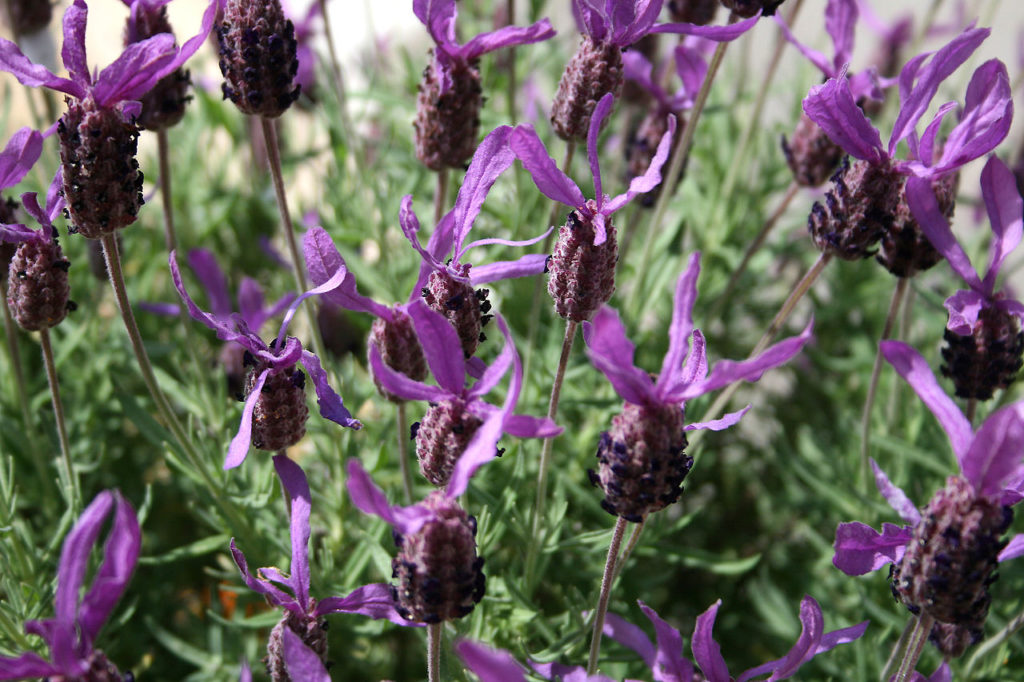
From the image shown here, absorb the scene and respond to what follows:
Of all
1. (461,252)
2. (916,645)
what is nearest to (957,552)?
(916,645)

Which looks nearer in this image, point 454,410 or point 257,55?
point 454,410

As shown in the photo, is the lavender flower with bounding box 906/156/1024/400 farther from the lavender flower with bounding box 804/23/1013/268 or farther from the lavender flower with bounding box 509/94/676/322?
the lavender flower with bounding box 509/94/676/322

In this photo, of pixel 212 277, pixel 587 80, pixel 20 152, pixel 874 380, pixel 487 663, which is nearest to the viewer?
pixel 487 663

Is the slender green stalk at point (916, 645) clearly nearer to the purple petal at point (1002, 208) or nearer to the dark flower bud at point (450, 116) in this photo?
the purple petal at point (1002, 208)

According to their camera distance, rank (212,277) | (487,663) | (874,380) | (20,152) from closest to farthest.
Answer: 1. (487,663)
2. (20,152)
3. (874,380)
4. (212,277)

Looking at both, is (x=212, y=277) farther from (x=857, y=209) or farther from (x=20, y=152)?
(x=857, y=209)

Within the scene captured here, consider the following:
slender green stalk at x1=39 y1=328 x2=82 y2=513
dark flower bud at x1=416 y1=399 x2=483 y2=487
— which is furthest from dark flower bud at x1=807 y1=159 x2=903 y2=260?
slender green stalk at x1=39 y1=328 x2=82 y2=513
